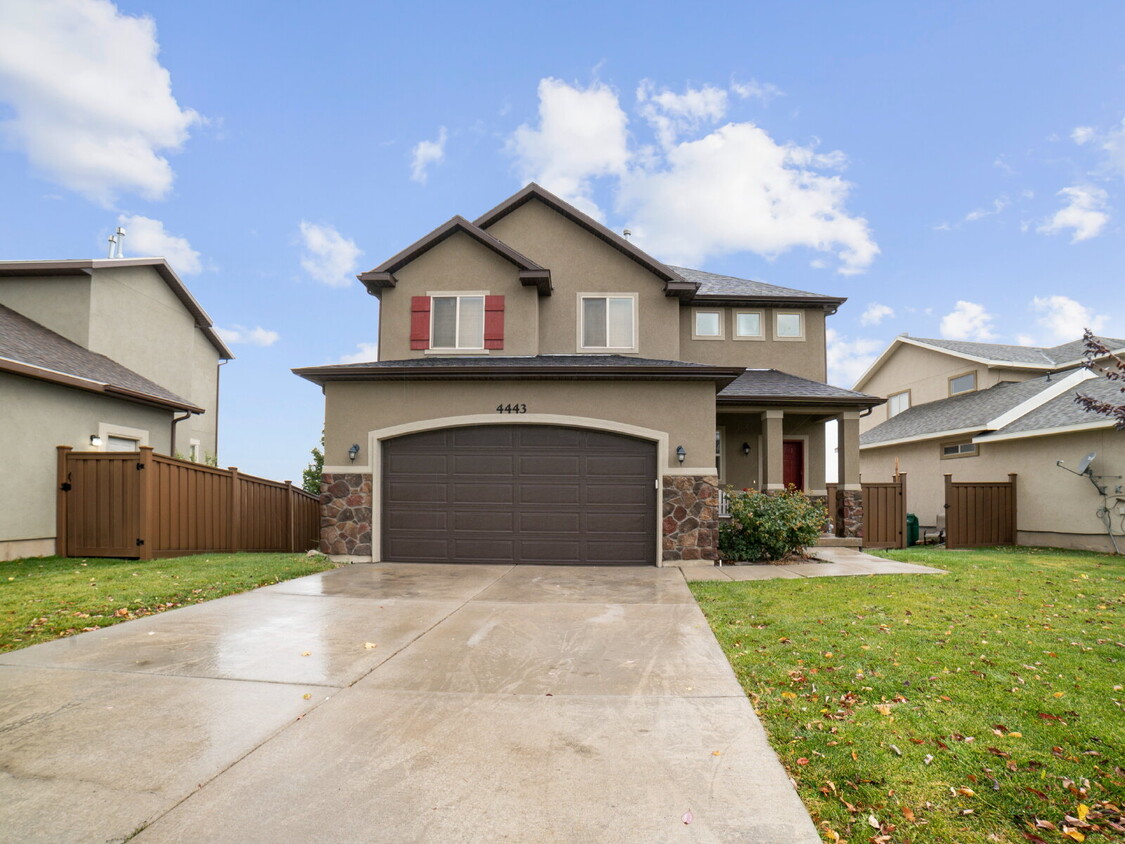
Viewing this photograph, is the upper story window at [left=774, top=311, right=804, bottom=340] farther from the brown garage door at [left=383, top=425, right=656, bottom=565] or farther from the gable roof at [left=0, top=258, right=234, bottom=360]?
the gable roof at [left=0, top=258, right=234, bottom=360]

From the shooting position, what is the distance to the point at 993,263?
58.6 ft

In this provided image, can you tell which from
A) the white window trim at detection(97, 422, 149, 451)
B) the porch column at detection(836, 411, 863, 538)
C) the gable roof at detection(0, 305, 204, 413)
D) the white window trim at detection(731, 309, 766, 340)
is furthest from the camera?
the white window trim at detection(731, 309, 766, 340)

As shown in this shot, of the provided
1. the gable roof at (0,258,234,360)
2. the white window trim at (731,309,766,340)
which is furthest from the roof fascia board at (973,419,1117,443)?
the gable roof at (0,258,234,360)

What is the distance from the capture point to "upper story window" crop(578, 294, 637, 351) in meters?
14.4

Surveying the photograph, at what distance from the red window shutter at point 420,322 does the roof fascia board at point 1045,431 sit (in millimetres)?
14624

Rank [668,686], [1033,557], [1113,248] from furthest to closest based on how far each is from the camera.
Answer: [1113,248], [1033,557], [668,686]

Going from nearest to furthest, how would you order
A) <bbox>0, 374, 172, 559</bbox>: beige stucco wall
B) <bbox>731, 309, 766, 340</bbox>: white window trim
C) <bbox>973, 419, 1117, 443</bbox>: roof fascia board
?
<bbox>0, 374, 172, 559</bbox>: beige stucco wall < <bbox>973, 419, 1117, 443</bbox>: roof fascia board < <bbox>731, 309, 766, 340</bbox>: white window trim

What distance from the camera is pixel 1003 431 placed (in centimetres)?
1666

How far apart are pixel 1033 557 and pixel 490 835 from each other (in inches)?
551

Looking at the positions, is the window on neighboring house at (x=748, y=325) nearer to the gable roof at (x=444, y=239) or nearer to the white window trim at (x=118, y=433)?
the gable roof at (x=444, y=239)

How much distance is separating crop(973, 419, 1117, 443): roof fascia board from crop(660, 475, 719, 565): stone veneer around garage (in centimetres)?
885

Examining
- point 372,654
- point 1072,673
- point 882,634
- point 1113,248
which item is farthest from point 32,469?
point 1113,248

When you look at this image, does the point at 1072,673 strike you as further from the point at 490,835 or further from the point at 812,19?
the point at 812,19

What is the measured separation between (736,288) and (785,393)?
412 cm
